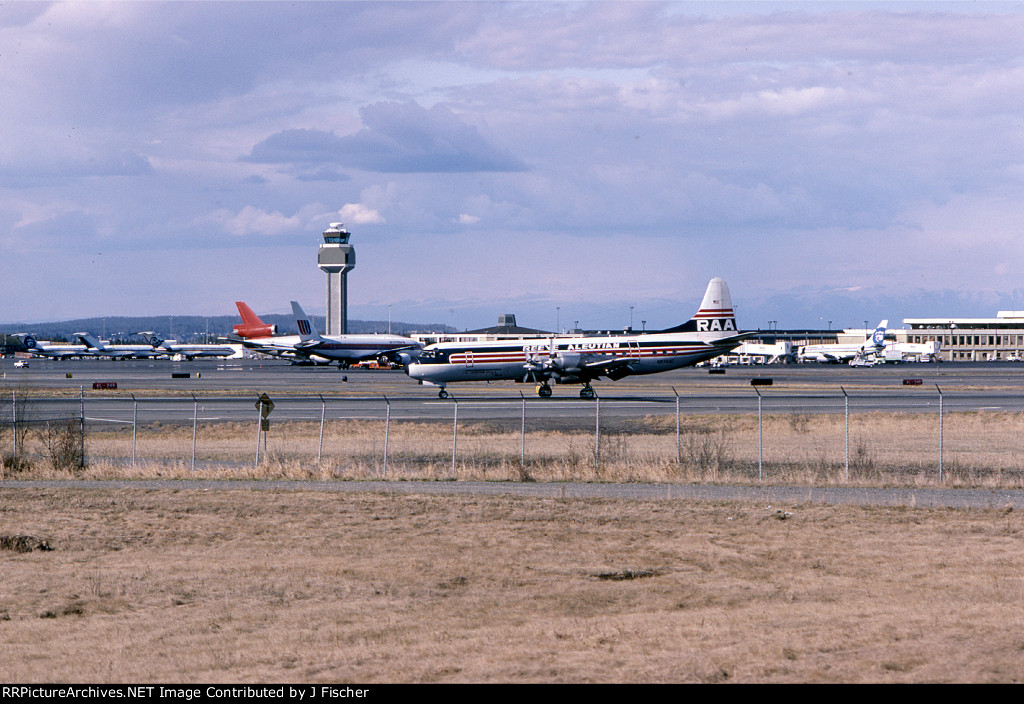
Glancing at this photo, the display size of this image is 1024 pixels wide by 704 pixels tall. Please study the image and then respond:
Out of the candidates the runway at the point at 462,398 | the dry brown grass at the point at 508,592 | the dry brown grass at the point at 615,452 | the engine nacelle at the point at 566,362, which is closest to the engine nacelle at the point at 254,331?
the runway at the point at 462,398

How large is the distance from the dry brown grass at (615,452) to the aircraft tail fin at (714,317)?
18.6m

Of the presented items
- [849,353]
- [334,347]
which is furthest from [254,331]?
[849,353]

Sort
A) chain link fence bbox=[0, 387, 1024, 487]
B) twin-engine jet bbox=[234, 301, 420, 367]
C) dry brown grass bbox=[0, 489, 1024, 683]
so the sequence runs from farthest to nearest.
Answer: twin-engine jet bbox=[234, 301, 420, 367]
chain link fence bbox=[0, 387, 1024, 487]
dry brown grass bbox=[0, 489, 1024, 683]

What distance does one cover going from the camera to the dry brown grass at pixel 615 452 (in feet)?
86.9

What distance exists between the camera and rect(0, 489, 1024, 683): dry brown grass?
1005 cm

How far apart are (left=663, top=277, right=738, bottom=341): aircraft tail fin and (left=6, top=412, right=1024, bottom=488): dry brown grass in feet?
61.0

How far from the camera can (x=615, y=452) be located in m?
31.4

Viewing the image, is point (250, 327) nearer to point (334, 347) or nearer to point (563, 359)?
point (334, 347)

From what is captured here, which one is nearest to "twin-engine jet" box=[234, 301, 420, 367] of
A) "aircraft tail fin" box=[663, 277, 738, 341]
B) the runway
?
the runway

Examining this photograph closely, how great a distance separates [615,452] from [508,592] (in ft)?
58.8

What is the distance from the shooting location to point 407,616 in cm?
1242

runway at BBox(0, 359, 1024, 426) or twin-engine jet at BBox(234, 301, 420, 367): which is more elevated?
twin-engine jet at BBox(234, 301, 420, 367)

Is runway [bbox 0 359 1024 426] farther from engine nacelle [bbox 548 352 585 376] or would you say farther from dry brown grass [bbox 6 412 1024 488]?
engine nacelle [bbox 548 352 585 376]
